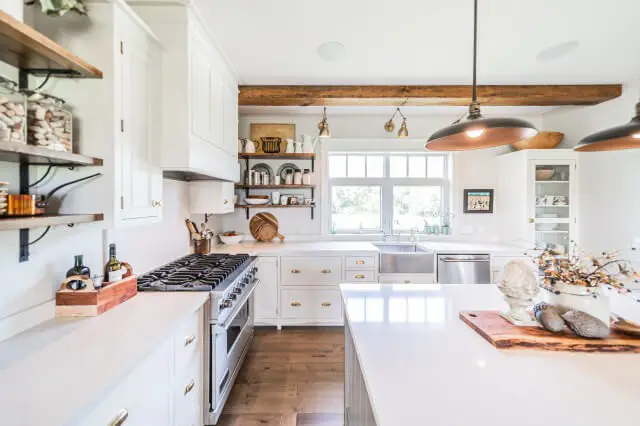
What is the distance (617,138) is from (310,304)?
107 inches

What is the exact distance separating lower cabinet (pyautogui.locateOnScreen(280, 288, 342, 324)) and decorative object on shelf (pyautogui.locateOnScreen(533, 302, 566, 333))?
2.19 metres

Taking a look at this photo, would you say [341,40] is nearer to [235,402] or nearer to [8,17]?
[8,17]

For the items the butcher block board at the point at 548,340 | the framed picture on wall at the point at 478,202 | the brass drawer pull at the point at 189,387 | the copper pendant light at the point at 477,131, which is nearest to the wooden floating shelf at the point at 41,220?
the brass drawer pull at the point at 189,387

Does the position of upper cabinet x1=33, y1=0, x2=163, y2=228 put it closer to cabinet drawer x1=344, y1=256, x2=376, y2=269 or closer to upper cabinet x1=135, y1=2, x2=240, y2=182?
upper cabinet x1=135, y1=2, x2=240, y2=182

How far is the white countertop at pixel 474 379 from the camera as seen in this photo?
2.37ft

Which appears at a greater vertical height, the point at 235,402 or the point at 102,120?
the point at 102,120

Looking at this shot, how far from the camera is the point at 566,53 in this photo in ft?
7.73

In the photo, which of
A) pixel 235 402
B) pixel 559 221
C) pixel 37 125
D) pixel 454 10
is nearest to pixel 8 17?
pixel 37 125

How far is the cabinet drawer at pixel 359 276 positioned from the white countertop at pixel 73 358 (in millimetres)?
1954

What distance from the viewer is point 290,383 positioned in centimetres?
229

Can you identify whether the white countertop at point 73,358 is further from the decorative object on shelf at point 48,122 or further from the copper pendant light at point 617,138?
the copper pendant light at point 617,138

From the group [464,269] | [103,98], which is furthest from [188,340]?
[464,269]

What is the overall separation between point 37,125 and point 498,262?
3762 millimetres

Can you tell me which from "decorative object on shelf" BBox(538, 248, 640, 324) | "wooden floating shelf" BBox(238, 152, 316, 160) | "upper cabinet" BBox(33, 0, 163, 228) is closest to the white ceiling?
"upper cabinet" BBox(33, 0, 163, 228)
